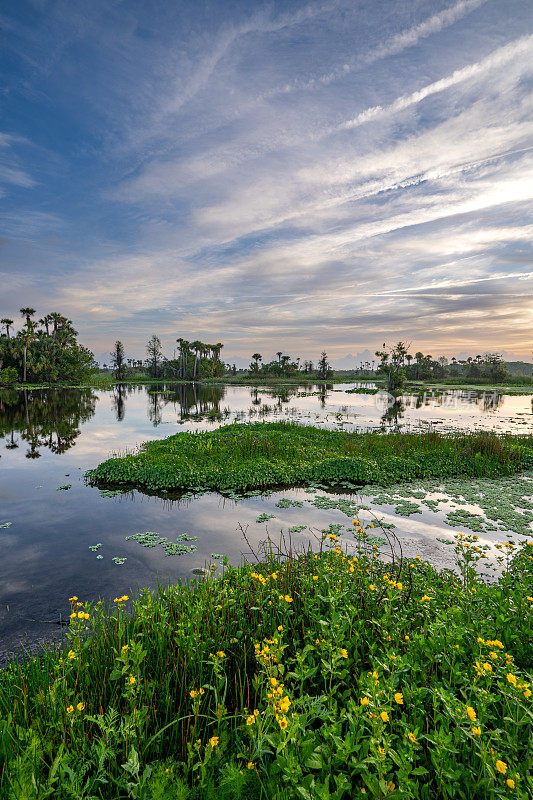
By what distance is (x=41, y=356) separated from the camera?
74.0 metres

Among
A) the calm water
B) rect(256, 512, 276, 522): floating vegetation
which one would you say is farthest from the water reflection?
rect(256, 512, 276, 522): floating vegetation

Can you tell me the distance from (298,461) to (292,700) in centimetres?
1403

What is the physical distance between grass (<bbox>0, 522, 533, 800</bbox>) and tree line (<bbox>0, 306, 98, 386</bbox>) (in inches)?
3050

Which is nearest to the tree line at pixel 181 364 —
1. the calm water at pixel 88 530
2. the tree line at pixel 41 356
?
the tree line at pixel 41 356

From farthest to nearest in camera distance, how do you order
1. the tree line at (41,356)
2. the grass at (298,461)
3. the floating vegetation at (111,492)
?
1. the tree line at (41,356)
2. the grass at (298,461)
3. the floating vegetation at (111,492)

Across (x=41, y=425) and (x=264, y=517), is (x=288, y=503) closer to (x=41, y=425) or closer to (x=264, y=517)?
(x=264, y=517)

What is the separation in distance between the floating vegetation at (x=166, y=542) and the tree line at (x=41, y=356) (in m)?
71.7

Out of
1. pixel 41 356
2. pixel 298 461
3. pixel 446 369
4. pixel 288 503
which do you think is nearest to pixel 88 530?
pixel 288 503

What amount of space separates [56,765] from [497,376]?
134001 mm

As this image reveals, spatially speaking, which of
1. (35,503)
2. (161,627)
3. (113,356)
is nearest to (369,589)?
(161,627)

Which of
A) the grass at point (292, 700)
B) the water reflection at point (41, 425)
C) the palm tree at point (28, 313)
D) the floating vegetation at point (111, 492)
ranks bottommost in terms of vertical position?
the floating vegetation at point (111, 492)

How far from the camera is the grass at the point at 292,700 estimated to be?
2.54m

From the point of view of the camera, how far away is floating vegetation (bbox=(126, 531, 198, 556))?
30.8 ft

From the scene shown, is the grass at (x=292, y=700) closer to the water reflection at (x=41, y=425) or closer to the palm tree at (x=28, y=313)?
the water reflection at (x=41, y=425)
